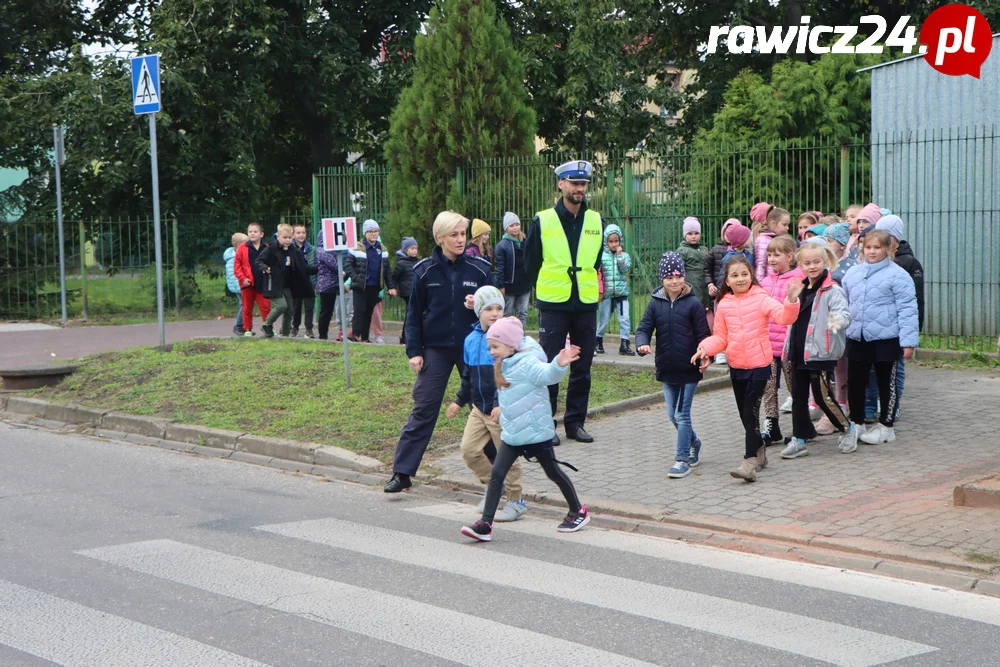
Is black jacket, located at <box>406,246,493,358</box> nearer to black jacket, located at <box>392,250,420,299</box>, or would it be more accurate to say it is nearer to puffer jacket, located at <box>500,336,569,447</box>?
puffer jacket, located at <box>500,336,569,447</box>

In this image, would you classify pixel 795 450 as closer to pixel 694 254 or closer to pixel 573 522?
pixel 573 522

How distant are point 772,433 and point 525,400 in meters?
3.19

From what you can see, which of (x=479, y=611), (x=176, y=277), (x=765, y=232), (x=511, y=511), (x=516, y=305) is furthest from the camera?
(x=176, y=277)

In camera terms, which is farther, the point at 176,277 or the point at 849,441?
the point at 176,277

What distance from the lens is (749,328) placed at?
321 inches

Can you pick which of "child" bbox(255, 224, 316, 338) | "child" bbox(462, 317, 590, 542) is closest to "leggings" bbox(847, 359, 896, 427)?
"child" bbox(462, 317, 590, 542)

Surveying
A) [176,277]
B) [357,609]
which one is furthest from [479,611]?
[176,277]

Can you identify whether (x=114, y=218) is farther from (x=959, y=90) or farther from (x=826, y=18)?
(x=826, y=18)

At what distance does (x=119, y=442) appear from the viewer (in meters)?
10.7

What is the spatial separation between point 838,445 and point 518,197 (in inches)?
355

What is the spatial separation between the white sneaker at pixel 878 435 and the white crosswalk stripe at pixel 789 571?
2.98 metres

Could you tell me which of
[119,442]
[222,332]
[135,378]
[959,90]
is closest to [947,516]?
[119,442]

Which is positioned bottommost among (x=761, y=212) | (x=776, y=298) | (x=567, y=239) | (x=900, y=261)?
(x=776, y=298)

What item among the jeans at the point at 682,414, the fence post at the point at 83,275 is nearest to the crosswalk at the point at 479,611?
the jeans at the point at 682,414
